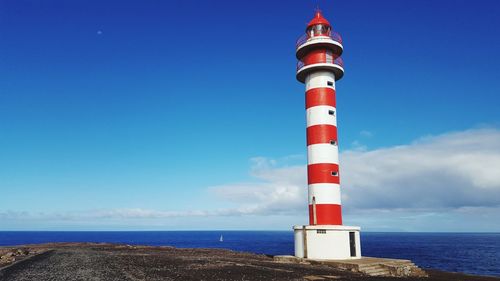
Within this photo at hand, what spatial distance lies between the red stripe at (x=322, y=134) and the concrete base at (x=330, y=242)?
6387 mm

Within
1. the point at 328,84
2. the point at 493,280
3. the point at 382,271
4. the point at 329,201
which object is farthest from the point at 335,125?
the point at 493,280

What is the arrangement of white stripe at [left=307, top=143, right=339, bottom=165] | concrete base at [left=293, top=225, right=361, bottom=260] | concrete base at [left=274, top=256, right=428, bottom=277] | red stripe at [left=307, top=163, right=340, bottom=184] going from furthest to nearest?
white stripe at [left=307, top=143, right=339, bottom=165]
red stripe at [left=307, top=163, right=340, bottom=184]
concrete base at [left=293, top=225, right=361, bottom=260]
concrete base at [left=274, top=256, right=428, bottom=277]

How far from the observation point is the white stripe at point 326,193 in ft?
92.3

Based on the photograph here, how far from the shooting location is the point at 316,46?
3048 centimetres

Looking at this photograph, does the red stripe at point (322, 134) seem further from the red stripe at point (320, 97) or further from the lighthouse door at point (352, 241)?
the lighthouse door at point (352, 241)

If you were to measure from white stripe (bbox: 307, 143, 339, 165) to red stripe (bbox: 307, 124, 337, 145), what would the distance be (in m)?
0.34

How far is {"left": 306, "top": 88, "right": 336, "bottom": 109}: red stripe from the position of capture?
2964 cm

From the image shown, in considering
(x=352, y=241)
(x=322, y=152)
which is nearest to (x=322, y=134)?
(x=322, y=152)

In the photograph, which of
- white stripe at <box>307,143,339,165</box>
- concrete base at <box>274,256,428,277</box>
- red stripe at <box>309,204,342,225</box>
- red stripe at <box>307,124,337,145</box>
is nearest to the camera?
concrete base at <box>274,256,428,277</box>

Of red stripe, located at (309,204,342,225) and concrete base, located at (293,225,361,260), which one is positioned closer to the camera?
concrete base, located at (293,225,361,260)

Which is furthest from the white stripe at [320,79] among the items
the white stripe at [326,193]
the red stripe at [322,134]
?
the white stripe at [326,193]

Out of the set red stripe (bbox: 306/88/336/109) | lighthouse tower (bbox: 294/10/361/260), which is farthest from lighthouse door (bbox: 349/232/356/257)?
red stripe (bbox: 306/88/336/109)

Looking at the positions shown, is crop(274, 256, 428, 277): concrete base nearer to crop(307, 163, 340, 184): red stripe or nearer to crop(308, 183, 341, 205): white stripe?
crop(308, 183, 341, 205): white stripe

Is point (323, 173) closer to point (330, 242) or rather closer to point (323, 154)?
point (323, 154)
